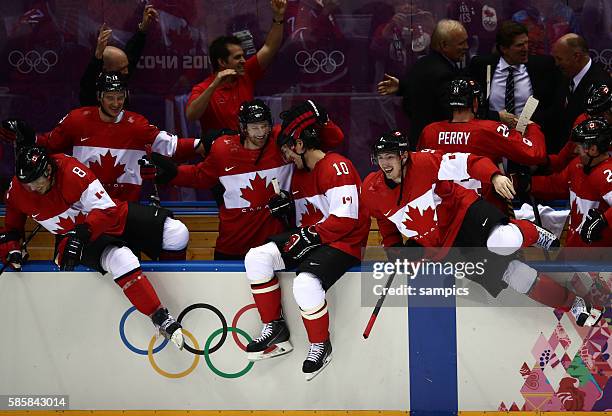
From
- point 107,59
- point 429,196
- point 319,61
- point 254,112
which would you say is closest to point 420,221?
point 429,196

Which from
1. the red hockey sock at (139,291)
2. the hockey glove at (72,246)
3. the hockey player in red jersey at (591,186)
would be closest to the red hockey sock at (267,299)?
the red hockey sock at (139,291)

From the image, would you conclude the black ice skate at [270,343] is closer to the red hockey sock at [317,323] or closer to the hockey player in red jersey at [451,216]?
the red hockey sock at [317,323]

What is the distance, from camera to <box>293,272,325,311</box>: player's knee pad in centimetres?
466

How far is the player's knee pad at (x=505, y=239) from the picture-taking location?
468cm

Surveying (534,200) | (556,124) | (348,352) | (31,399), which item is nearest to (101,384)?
(31,399)

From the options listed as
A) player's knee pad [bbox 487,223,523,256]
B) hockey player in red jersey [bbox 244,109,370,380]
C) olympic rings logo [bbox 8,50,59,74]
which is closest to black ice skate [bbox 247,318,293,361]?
hockey player in red jersey [bbox 244,109,370,380]

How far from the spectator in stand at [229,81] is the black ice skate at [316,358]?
1757 millimetres

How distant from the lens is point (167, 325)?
479 cm

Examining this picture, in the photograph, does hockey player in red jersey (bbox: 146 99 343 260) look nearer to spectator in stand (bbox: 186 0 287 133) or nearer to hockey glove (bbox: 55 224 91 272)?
spectator in stand (bbox: 186 0 287 133)

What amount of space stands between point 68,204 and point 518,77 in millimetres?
2696

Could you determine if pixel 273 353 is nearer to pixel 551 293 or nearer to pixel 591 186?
pixel 551 293

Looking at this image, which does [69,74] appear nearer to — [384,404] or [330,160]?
[330,160]

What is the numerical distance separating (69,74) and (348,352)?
10.7 feet

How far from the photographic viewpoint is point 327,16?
6871 millimetres
